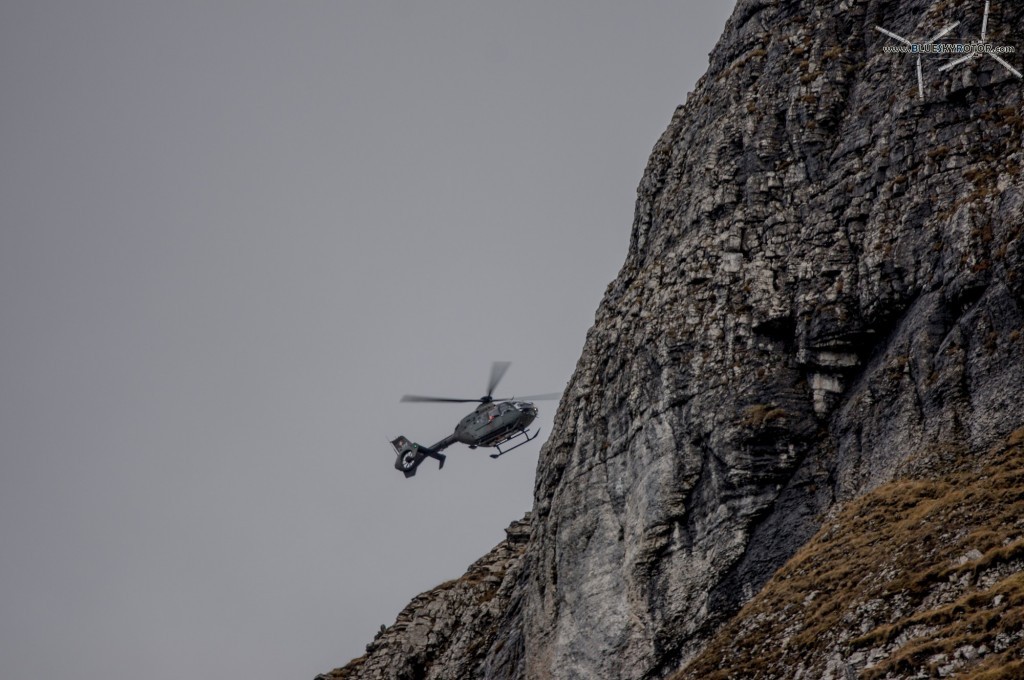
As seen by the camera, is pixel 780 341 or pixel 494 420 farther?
pixel 494 420

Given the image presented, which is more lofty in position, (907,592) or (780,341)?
(780,341)

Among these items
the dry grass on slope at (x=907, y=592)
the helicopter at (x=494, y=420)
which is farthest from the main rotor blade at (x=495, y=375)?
the dry grass on slope at (x=907, y=592)

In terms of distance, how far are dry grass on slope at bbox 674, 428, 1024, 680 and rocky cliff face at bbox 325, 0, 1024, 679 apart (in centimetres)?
235

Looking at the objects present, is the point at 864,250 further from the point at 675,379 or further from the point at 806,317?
the point at 675,379

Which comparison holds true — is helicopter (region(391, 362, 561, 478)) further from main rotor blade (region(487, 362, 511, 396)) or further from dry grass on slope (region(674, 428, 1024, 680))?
dry grass on slope (region(674, 428, 1024, 680))

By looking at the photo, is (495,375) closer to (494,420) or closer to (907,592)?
(494,420)

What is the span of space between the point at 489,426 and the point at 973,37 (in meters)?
36.6

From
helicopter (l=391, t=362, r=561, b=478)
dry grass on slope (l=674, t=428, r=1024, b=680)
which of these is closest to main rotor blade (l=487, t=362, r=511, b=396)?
helicopter (l=391, t=362, r=561, b=478)

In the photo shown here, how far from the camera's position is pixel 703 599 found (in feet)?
153

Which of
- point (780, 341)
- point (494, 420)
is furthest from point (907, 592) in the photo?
point (494, 420)

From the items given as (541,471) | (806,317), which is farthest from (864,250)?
(541,471)

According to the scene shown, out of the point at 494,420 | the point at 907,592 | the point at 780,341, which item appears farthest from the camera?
the point at 494,420

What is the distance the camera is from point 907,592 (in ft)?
113

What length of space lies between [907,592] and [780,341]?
1865 centimetres
